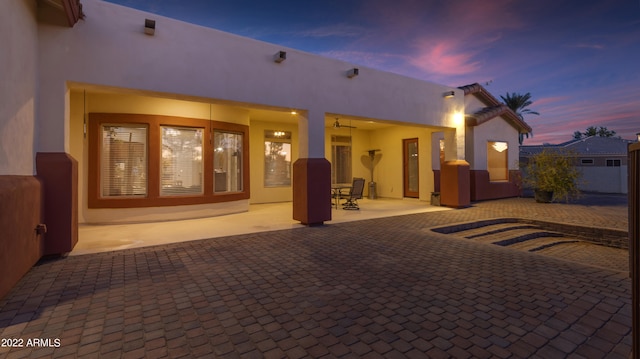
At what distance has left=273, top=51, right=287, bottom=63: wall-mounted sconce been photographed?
20.6 feet

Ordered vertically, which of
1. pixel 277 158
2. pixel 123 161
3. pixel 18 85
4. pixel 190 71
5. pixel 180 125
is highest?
pixel 190 71

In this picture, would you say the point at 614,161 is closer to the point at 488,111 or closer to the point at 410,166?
the point at 488,111

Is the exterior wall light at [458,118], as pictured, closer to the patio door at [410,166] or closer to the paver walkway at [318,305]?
the patio door at [410,166]

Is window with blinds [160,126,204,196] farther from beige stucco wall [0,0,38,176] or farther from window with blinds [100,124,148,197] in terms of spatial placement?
beige stucco wall [0,0,38,176]

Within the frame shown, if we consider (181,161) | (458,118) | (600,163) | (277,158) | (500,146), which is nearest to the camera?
(181,161)

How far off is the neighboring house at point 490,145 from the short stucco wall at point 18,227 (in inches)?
451

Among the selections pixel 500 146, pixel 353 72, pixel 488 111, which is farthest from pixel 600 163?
pixel 353 72

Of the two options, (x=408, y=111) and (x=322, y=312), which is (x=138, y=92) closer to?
(x=322, y=312)

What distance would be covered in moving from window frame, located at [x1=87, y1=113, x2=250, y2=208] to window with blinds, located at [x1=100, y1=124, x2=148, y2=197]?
13 centimetres

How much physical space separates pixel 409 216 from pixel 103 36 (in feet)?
25.7

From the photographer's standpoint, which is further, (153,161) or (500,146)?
(500,146)

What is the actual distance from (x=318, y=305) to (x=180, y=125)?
6846mm

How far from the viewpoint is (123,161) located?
24.7ft

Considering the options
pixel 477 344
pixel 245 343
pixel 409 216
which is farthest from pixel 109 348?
pixel 409 216
